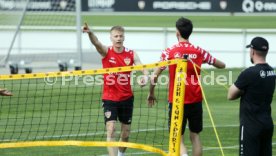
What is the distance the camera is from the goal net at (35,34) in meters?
29.8

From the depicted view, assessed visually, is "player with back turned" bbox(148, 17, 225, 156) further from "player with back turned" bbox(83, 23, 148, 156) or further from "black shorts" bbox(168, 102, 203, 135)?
"player with back turned" bbox(83, 23, 148, 156)

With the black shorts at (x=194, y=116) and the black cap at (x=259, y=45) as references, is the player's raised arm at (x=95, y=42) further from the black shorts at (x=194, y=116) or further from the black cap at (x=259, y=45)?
the black cap at (x=259, y=45)

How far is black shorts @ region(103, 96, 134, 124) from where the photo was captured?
44.9 feet

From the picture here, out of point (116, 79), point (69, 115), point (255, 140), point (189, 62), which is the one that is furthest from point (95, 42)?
point (69, 115)

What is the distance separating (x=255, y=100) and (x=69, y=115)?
30.6 feet

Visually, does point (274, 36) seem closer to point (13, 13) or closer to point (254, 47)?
point (13, 13)

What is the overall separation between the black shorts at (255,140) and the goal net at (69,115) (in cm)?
113

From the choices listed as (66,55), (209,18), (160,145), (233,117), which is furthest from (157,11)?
(160,145)

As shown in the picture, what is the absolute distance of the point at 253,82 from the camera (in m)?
11.1

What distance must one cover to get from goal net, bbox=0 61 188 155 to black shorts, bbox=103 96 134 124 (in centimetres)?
44

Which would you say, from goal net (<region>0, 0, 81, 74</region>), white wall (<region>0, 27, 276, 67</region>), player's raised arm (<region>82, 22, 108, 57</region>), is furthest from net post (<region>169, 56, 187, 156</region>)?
white wall (<region>0, 27, 276, 67</region>)

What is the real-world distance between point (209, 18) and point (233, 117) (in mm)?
48206

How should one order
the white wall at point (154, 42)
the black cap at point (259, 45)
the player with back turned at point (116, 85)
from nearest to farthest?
the black cap at point (259, 45), the player with back turned at point (116, 85), the white wall at point (154, 42)

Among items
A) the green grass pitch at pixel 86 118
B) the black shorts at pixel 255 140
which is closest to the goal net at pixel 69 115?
the green grass pitch at pixel 86 118
